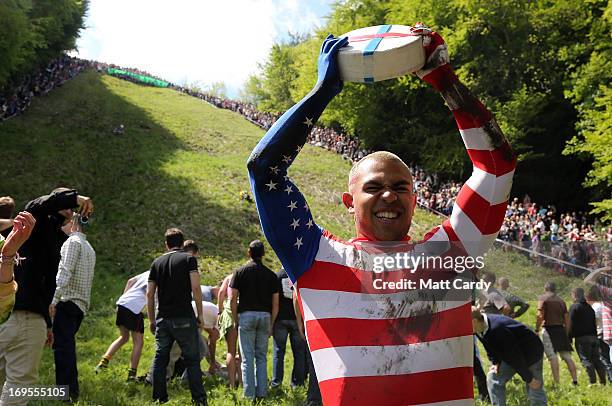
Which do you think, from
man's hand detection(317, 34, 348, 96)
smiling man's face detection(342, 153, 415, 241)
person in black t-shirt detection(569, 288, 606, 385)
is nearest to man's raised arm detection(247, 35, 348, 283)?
man's hand detection(317, 34, 348, 96)

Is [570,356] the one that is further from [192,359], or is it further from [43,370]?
[43,370]

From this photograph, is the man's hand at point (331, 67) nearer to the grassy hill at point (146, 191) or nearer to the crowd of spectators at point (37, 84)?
the grassy hill at point (146, 191)

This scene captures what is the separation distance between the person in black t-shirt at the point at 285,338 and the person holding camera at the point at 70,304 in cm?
251

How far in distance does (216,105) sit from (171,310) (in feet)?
157

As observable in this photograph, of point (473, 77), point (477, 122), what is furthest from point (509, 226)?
point (477, 122)

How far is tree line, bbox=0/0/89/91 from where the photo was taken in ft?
78.5

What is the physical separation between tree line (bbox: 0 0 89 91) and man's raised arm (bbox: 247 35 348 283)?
2486cm

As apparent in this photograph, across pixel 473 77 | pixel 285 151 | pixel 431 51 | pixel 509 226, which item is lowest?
pixel 285 151

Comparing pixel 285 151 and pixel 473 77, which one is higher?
pixel 473 77

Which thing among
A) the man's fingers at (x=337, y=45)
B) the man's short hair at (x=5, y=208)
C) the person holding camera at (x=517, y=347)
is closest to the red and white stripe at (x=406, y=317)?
the man's fingers at (x=337, y=45)

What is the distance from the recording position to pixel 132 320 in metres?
8.03

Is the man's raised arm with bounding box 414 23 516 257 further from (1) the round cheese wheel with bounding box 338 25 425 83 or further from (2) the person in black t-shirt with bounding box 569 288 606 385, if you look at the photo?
(2) the person in black t-shirt with bounding box 569 288 606 385

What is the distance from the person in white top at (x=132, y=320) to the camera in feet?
25.7

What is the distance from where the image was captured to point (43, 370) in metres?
7.73
